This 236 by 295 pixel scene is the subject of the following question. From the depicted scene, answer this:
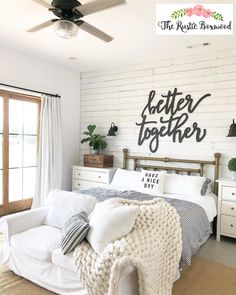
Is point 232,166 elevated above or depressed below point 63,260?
above

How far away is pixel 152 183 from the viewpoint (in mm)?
3426

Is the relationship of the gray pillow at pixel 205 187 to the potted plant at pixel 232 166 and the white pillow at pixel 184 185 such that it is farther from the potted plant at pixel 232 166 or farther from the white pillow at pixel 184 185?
the potted plant at pixel 232 166

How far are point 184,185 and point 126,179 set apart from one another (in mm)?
875

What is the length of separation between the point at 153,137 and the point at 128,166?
0.70 m

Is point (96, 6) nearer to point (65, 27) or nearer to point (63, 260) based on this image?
point (65, 27)

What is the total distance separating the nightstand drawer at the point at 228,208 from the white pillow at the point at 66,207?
5.73 ft

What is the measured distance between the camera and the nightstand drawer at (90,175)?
13.8 feet

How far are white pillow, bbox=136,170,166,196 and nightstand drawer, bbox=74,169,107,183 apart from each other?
0.86 metres

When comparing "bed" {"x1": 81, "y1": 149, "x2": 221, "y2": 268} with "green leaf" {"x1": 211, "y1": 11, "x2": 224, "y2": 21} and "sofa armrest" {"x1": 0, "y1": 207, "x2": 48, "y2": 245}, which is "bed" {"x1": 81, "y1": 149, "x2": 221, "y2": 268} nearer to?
"sofa armrest" {"x1": 0, "y1": 207, "x2": 48, "y2": 245}

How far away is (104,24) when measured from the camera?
2795mm

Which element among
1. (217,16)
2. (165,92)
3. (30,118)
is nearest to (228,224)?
(165,92)

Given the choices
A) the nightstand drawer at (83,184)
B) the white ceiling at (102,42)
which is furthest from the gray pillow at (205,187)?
the white ceiling at (102,42)

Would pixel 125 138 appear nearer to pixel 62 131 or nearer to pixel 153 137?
pixel 153 137

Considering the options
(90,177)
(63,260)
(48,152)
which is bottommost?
(63,260)
